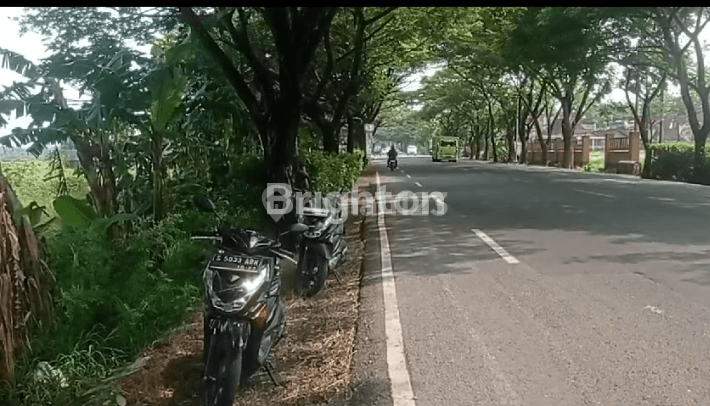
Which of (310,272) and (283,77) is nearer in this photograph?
(310,272)

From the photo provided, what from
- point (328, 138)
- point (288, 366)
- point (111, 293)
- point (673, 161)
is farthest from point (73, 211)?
point (673, 161)

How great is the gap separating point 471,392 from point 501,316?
1.88 m

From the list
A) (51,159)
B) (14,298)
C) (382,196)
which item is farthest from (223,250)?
(382,196)

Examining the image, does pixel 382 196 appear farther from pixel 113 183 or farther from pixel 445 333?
pixel 445 333

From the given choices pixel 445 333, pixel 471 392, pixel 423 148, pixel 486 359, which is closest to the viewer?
A: pixel 471 392

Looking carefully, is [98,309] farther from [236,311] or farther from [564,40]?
[564,40]

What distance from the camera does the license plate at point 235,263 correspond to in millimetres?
4535

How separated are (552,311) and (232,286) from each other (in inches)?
132

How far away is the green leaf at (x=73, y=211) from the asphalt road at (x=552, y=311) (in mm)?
2997

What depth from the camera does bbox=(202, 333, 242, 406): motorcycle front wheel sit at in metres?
4.20

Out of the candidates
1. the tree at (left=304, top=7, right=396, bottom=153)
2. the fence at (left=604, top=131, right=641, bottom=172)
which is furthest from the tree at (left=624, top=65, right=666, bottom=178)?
the tree at (left=304, top=7, right=396, bottom=153)

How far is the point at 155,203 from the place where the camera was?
8922 millimetres

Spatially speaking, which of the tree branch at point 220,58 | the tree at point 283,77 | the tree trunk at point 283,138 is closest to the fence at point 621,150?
the tree at point 283,77

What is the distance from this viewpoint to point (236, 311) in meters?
4.35
